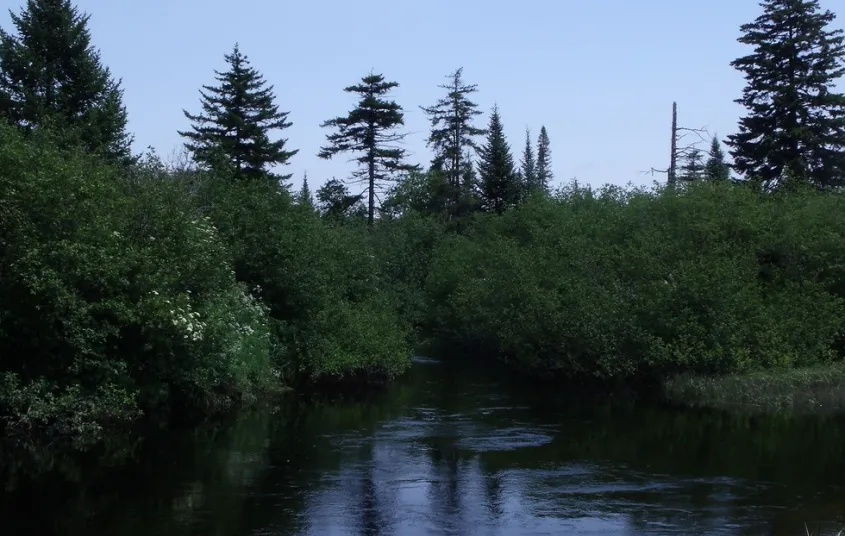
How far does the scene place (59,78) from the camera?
34781 mm

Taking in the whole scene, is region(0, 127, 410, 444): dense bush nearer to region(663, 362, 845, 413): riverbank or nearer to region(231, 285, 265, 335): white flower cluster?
region(231, 285, 265, 335): white flower cluster

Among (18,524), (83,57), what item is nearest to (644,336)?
(18,524)

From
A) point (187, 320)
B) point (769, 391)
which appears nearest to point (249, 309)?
point (187, 320)

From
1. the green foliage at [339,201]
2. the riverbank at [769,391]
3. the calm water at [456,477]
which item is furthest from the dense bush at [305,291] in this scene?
the green foliage at [339,201]

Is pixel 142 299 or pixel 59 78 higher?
pixel 59 78

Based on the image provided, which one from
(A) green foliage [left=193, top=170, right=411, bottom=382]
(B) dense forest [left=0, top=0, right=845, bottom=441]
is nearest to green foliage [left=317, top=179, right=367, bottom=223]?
(B) dense forest [left=0, top=0, right=845, bottom=441]

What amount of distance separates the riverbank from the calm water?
4.36 ft

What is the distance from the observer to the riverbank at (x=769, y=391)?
2609 cm

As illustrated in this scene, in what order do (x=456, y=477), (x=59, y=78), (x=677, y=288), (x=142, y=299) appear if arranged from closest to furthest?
(x=456, y=477), (x=142, y=299), (x=677, y=288), (x=59, y=78)

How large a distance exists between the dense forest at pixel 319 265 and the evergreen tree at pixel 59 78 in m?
0.08

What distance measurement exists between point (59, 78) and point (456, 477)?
25.2 metres

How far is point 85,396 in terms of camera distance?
20.4 meters

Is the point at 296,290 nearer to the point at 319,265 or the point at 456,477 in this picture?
the point at 319,265

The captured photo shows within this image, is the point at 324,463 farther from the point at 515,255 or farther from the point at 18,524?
the point at 515,255
